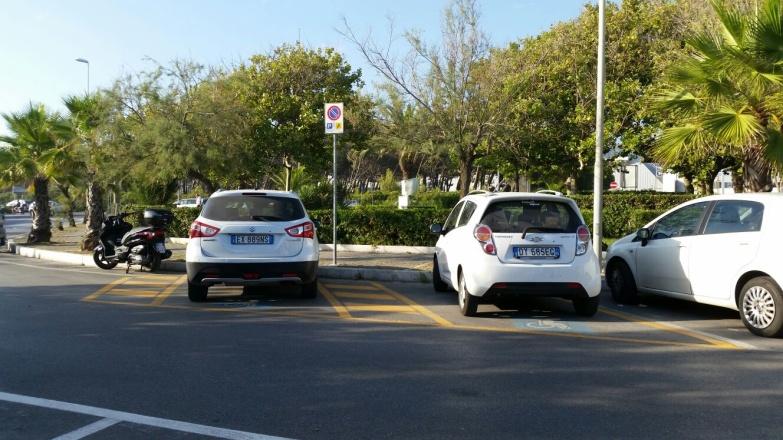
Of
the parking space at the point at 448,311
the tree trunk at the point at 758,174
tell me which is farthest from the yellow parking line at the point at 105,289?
the tree trunk at the point at 758,174

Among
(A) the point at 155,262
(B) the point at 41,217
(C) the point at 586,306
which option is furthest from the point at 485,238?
(B) the point at 41,217

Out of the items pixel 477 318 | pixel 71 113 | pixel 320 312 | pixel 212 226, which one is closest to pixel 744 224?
pixel 477 318

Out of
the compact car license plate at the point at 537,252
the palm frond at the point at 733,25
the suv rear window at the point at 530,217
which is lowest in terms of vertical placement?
the compact car license plate at the point at 537,252

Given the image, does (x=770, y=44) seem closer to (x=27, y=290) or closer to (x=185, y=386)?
(x=185, y=386)

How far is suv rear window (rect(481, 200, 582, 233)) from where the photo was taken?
852 centimetres

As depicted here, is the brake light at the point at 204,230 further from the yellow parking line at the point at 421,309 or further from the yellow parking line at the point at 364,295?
the yellow parking line at the point at 421,309

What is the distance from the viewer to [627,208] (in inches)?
711

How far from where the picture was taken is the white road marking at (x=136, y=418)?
4242mm

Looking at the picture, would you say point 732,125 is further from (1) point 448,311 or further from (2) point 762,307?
(1) point 448,311

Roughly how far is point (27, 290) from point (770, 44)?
41.6 feet

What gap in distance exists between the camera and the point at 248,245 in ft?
31.1

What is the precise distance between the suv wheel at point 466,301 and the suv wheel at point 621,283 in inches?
102

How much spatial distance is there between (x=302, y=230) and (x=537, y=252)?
335 centimetres

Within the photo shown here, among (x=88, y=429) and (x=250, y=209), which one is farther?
(x=250, y=209)
